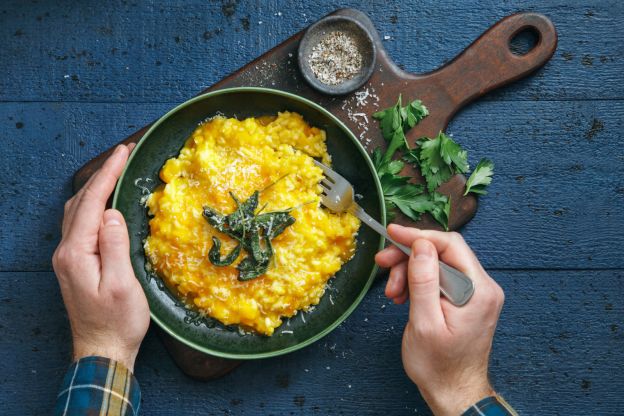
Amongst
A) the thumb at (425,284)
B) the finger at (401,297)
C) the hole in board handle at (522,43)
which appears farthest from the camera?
the hole in board handle at (522,43)

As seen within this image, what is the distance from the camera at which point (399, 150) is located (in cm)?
282

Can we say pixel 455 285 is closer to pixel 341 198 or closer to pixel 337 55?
pixel 341 198

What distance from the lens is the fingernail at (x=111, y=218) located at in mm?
2463

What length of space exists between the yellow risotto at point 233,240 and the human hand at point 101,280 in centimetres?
18

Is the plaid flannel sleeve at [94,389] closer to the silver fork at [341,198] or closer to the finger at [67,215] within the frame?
the finger at [67,215]

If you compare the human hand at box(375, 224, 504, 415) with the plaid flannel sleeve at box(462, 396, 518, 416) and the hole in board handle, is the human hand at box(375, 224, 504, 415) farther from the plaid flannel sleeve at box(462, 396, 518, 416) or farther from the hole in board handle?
the hole in board handle

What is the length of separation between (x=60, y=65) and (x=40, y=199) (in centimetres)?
64

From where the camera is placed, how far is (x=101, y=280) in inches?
96.5

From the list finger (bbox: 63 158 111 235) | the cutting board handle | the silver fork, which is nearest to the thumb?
the silver fork

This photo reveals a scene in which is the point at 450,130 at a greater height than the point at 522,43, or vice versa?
the point at 522,43

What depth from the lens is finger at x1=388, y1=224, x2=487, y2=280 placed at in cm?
237

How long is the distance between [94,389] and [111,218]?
2.29 feet

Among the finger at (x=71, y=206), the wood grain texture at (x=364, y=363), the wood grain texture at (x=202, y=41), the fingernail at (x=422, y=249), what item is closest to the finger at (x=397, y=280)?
the fingernail at (x=422, y=249)

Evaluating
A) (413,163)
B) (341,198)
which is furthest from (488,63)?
(341,198)
